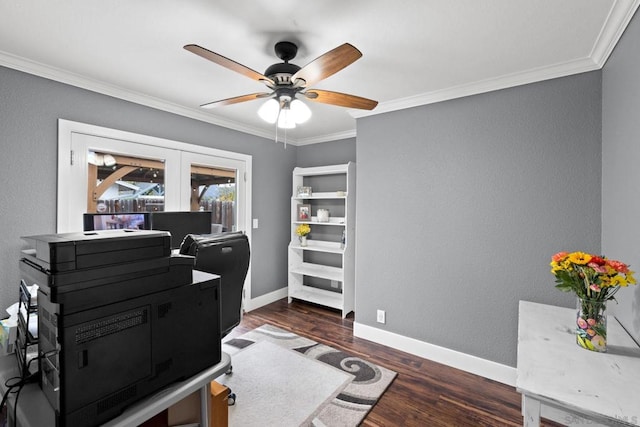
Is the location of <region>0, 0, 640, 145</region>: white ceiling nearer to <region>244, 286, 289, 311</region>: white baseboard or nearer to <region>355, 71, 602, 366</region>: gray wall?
<region>355, 71, 602, 366</region>: gray wall

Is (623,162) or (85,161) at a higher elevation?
(85,161)

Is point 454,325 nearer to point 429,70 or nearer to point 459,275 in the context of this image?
point 459,275

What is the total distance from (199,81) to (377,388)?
290 cm

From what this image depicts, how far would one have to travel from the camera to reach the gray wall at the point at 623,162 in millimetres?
1421

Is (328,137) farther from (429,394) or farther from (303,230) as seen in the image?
(429,394)

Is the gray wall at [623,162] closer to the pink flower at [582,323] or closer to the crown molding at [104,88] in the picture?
the pink flower at [582,323]

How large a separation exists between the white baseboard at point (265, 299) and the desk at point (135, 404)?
2.73m

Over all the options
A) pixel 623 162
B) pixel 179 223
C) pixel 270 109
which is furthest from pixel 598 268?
pixel 179 223

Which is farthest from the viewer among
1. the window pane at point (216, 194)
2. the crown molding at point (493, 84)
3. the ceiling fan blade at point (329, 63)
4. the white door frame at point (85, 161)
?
the window pane at point (216, 194)

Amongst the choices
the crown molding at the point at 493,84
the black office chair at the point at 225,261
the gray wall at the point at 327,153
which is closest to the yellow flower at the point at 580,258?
the crown molding at the point at 493,84

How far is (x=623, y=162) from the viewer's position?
1605 millimetres

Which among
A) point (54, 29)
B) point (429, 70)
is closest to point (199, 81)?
point (54, 29)

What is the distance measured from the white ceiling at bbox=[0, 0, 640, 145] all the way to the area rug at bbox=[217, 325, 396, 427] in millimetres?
2457

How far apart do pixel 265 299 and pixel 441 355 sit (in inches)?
94.1
